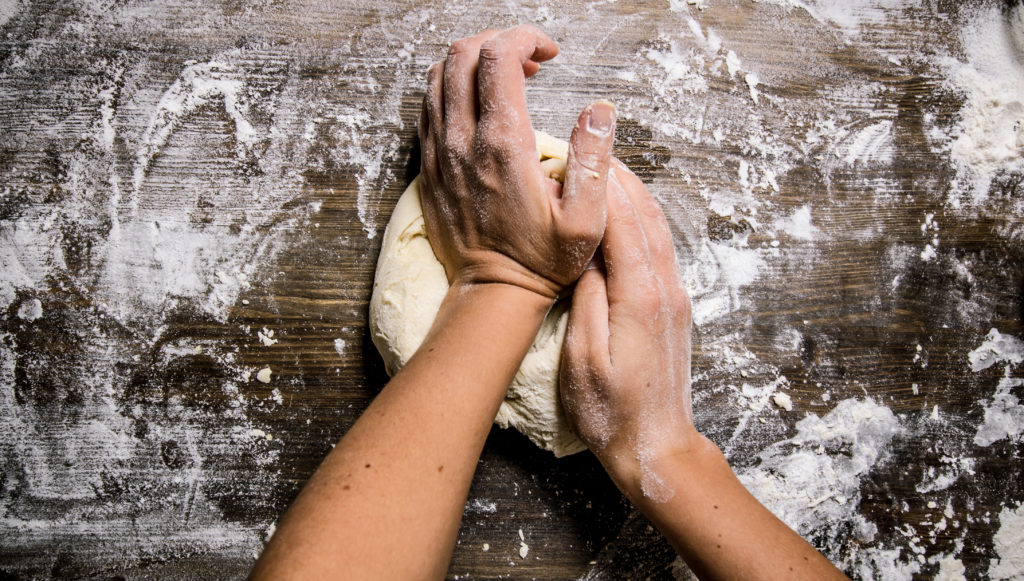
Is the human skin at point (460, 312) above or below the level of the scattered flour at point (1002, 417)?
above

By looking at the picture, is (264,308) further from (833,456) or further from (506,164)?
(833,456)

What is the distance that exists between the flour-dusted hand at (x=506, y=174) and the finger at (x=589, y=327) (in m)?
0.04

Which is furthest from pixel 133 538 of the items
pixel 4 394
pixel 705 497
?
pixel 705 497

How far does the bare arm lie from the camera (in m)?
0.95

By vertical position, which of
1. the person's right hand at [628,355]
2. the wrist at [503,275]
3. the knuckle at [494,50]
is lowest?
the person's right hand at [628,355]

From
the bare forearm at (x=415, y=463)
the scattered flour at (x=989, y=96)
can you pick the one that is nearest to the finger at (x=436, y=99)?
the bare forearm at (x=415, y=463)

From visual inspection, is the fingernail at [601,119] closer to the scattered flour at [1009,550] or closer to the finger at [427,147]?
the finger at [427,147]

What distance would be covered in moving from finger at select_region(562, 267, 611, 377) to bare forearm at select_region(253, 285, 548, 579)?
0.28 feet

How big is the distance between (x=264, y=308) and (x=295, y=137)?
40cm

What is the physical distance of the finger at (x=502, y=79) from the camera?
0.91 metres

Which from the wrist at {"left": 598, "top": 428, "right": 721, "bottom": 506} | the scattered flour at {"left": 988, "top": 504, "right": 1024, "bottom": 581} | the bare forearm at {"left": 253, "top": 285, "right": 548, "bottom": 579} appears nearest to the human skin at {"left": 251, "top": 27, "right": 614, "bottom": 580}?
the bare forearm at {"left": 253, "top": 285, "right": 548, "bottom": 579}

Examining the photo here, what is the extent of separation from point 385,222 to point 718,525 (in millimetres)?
904

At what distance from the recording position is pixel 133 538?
1134mm

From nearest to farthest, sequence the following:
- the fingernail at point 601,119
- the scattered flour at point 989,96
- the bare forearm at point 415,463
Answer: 1. the bare forearm at point 415,463
2. the fingernail at point 601,119
3. the scattered flour at point 989,96
